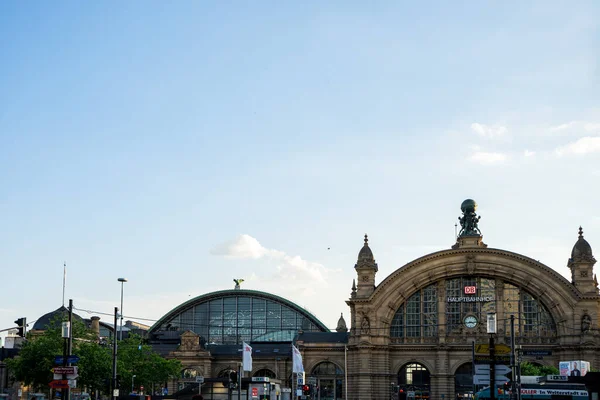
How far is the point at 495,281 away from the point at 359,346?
17.5 metres

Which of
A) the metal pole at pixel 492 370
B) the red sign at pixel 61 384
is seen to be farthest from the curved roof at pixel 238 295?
the metal pole at pixel 492 370

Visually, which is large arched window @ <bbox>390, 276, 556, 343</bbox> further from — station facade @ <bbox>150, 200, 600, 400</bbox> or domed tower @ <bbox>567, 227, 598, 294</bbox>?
domed tower @ <bbox>567, 227, 598, 294</bbox>

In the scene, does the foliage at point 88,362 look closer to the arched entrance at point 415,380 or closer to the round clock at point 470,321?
the arched entrance at point 415,380

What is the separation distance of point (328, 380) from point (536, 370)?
83.7 feet

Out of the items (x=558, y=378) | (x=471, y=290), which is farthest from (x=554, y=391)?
(x=471, y=290)

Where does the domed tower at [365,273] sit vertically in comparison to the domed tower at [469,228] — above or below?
below

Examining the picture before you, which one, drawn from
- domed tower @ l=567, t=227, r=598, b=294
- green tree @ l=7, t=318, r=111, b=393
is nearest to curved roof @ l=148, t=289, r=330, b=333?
green tree @ l=7, t=318, r=111, b=393

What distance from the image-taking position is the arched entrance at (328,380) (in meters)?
102

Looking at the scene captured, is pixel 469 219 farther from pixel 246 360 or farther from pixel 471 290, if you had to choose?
pixel 246 360

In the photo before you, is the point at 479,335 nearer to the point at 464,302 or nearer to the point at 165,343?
the point at 464,302

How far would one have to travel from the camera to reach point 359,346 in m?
100

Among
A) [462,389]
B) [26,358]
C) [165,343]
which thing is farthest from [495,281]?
[26,358]

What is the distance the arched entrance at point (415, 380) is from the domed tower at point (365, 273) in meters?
9.82

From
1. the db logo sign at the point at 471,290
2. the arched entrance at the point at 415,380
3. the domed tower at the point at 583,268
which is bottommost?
the arched entrance at the point at 415,380
